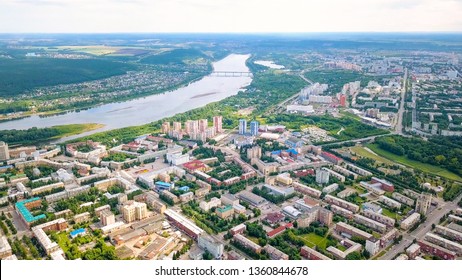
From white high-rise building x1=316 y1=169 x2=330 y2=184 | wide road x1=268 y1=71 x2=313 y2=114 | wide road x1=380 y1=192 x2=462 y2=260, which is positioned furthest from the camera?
wide road x1=268 y1=71 x2=313 y2=114

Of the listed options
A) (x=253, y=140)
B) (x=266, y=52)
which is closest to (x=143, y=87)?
(x=253, y=140)

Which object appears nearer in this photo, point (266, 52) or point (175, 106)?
point (175, 106)

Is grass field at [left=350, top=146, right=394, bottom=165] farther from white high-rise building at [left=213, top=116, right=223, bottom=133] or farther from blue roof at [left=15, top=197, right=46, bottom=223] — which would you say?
blue roof at [left=15, top=197, right=46, bottom=223]

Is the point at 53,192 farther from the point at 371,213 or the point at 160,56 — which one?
the point at 160,56

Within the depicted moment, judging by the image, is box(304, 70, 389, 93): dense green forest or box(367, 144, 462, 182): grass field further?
box(304, 70, 389, 93): dense green forest

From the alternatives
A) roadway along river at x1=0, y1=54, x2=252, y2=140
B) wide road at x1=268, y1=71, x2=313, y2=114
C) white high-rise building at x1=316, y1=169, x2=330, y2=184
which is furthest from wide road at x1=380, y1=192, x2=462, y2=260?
roadway along river at x1=0, y1=54, x2=252, y2=140

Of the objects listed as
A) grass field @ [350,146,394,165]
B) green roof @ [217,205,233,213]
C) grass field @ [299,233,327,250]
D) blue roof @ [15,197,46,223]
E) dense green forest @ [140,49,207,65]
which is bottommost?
grass field @ [299,233,327,250]
